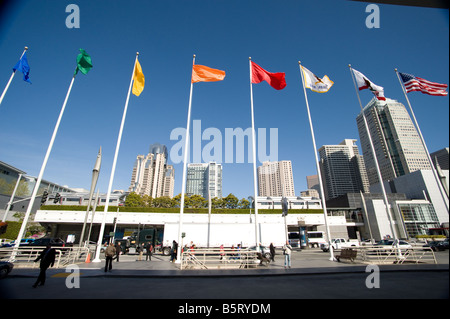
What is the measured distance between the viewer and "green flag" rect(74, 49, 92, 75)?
1722cm

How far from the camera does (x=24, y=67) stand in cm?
1645

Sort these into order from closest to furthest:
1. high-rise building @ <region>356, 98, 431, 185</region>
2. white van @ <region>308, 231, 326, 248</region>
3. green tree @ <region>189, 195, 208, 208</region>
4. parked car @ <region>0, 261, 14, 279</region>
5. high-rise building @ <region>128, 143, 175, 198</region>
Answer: parked car @ <region>0, 261, 14, 279</region> < white van @ <region>308, 231, 326, 248</region> < green tree @ <region>189, 195, 208, 208</region> < high-rise building @ <region>356, 98, 431, 185</region> < high-rise building @ <region>128, 143, 175, 198</region>

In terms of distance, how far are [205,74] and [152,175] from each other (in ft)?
511

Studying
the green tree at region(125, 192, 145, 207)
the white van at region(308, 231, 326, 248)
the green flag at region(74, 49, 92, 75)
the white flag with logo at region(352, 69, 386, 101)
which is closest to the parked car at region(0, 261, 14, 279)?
the green flag at region(74, 49, 92, 75)

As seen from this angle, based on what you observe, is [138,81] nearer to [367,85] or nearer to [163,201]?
[367,85]

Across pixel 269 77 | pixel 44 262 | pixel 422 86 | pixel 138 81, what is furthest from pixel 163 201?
pixel 422 86

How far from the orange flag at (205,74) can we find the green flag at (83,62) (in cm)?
917

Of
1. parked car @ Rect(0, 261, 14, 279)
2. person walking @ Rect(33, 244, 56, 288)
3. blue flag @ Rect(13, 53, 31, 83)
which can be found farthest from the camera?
blue flag @ Rect(13, 53, 31, 83)

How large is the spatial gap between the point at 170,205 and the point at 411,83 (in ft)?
224

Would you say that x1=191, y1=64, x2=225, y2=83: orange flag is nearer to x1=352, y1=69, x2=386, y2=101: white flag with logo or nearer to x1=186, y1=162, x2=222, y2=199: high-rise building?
x1=352, y1=69, x2=386, y2=101: white flag with logo

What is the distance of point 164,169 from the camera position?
17300 cm

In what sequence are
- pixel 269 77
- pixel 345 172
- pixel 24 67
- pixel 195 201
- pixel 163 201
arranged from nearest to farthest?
pixel 24 67, pixel 269 77, pixel 195 201, pixel 163 201, pixel 345 172

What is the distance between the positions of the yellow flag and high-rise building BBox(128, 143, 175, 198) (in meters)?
142
